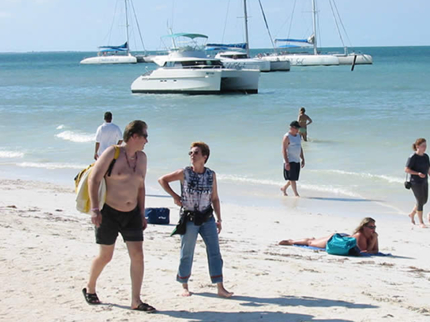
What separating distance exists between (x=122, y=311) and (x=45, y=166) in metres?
12.3

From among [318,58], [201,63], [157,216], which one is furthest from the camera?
[318,58]

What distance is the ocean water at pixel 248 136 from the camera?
1375cm

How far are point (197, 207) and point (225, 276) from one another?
92 cm

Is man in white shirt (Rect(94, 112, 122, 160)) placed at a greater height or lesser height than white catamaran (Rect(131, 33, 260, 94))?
lesser

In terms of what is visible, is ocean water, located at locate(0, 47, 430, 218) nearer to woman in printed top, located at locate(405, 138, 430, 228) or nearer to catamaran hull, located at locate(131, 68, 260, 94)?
catamaran hull, located at locate(131, 68, 260, 94)

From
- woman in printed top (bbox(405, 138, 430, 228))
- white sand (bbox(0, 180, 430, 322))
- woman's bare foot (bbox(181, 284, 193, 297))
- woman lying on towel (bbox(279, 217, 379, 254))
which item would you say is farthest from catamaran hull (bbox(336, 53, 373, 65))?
woman's bare foot (bbox(181, 284, 193, 297))

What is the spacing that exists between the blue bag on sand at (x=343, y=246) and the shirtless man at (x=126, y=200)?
128 inches

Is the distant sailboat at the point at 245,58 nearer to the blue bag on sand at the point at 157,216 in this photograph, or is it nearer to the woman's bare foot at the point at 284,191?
the woman's bare foot at the point at 284,191

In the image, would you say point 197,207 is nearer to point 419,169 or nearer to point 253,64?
point 419,169

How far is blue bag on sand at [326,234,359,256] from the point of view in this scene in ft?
24.8

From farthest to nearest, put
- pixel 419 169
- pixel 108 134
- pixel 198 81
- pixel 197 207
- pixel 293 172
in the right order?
pixel 198 81 → pixel 293 172 → pixel 108 134 → pixel 419 169 → pixel 197 207

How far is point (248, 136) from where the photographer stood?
870 inches

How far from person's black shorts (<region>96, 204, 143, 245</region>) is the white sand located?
55 cm

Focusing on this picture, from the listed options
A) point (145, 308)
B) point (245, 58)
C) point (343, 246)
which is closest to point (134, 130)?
point (145, 308)
